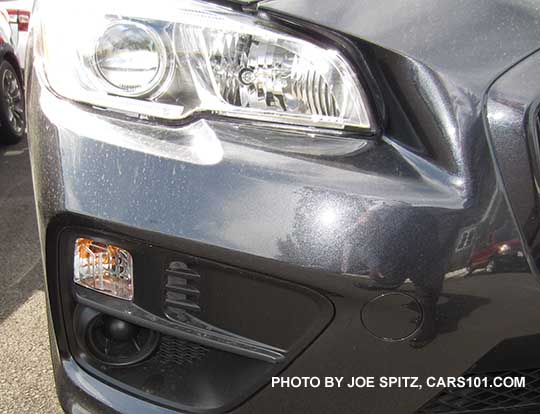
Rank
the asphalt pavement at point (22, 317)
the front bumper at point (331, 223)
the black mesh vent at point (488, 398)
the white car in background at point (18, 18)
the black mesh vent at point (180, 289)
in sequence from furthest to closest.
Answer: the white car in background at point (18, 18), the asphalt pavement at point (22, 317), the black mesh vent at point (488, 398), the black mesh vent at point (180, 289), the front bumper at point (331, 223)

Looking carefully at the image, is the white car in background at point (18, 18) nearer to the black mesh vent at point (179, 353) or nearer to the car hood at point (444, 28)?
the black mesh vent at point (179, 353)

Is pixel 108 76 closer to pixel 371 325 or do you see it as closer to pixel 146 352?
pixel 146 352

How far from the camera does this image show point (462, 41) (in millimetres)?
→ 1202

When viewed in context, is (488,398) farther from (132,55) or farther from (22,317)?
(22,317)

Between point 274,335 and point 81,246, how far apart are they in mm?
415

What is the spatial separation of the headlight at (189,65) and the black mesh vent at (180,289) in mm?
295

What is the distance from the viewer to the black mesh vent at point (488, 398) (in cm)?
133

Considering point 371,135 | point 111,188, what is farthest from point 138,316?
point 371,135

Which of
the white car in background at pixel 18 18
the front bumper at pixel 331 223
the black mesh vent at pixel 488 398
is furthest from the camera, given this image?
the white car in background at pixel 18 18

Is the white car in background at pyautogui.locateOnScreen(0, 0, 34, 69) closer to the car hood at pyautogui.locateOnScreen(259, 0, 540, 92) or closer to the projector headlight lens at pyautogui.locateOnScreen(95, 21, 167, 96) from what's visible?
the projector headlight lens at pyautogui.locateOnScreen(95, 21, 167, 96)

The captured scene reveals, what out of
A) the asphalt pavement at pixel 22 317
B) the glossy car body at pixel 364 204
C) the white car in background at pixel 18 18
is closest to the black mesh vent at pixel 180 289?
the glossy car body at pixel 364 204

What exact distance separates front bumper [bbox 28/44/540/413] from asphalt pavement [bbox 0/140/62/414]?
114 centimetres

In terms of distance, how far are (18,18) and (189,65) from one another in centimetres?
499

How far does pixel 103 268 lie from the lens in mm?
1274
